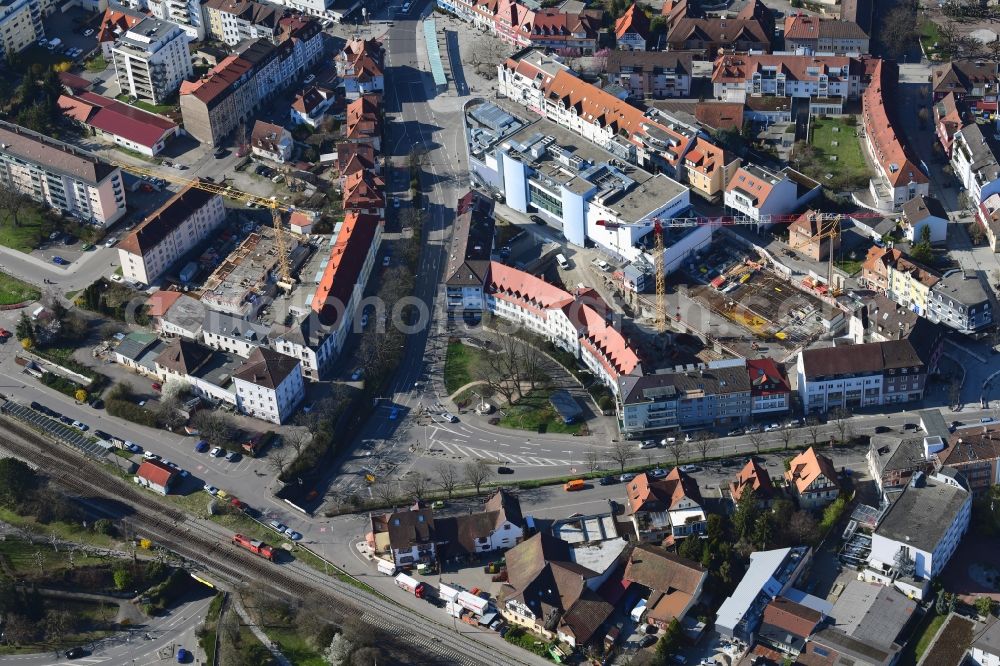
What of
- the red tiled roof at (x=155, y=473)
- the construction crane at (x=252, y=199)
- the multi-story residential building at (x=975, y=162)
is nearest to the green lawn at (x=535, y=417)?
the construction crane at (x=252, y=199)

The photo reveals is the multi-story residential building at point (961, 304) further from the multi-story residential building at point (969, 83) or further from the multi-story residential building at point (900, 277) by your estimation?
the multi-story residential building at point (969, 83)

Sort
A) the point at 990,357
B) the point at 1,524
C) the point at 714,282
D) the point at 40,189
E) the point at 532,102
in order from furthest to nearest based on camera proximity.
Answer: the point at 532,102 < the point at 40,189 < the point at 714,282 < the point at 990,357 < the point at 1,524

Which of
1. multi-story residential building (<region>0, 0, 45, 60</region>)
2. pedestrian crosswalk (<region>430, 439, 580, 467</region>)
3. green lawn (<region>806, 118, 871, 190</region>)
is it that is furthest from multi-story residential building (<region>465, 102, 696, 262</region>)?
multi-story residential building (<region>0, 0, 45, 60</region>)

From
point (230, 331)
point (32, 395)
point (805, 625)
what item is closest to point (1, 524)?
point (32, 395)

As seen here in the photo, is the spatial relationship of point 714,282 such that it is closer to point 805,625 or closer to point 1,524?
point 805,625

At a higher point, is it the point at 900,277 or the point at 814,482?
the point at 900,277

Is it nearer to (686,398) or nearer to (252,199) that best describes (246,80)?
(252,199)

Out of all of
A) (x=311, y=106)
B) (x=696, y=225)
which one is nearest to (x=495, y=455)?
(x=696, y=225)
